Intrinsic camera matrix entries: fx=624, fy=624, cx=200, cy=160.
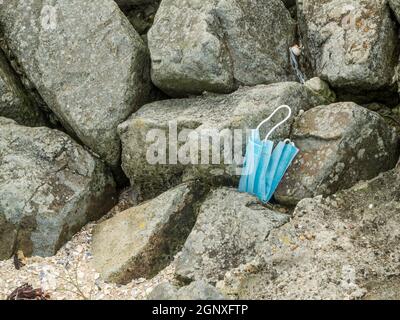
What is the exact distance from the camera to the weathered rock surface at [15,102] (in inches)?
225

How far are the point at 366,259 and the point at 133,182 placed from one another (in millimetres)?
2158

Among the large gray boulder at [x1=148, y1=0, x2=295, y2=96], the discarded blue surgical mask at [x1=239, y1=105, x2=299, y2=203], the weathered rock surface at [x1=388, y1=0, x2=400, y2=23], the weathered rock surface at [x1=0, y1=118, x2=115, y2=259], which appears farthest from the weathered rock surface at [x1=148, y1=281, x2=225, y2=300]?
the weathered rock surface at [x1=388, y1=0, x2=400, y2=23]

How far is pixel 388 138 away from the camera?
5.09 m

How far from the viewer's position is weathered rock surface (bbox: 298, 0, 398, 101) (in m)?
5.17

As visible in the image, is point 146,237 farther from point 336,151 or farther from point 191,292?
point 336,151

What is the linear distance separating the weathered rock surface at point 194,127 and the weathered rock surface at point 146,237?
26 centimetres

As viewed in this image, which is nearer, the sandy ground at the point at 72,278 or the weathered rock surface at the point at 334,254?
the weathered rock surface at the point at 334,254

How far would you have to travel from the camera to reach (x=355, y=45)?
5.22 metres

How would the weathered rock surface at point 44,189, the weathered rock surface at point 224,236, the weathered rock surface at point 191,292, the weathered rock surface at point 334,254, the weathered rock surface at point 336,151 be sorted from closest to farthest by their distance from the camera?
the weathered rock surface at point 191,292 < the weathered rock surface at point 334,254 < the weathered rock surface at point 224,236 < the weathered rock surface at point 336,151 < the weathered rock surface at point 44,189

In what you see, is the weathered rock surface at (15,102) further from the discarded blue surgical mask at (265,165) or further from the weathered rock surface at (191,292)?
the weathered rock surface at (191,292)

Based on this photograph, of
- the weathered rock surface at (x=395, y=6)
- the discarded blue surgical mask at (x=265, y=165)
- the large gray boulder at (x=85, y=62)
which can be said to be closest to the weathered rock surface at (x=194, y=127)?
the discarded blue surgical mask at (x=265, y=165)

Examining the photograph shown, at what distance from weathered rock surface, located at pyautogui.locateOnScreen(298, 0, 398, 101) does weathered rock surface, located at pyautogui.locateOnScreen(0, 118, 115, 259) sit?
7.20 ft

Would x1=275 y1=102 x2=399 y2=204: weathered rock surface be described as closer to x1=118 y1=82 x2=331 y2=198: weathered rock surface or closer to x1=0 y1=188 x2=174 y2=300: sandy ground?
x1=118 y1=82 x2=331 y2=198: weathered rock surface

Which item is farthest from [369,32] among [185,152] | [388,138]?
[185,152]
